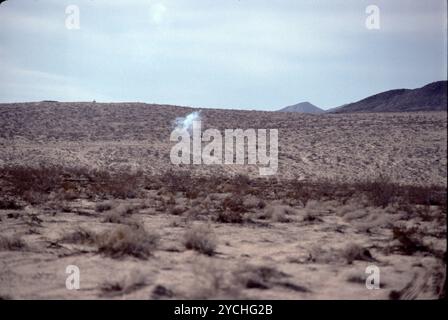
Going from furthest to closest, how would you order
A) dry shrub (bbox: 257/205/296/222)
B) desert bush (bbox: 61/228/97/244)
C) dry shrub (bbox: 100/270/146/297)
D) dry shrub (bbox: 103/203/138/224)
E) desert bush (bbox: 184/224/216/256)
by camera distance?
dry shrub (bbox: 257/205/296/222) → dry shrub (bbox: 103/203/138/224) → desert bush (bbox: 61/228/97/244) → desert bush (bbox: 184/224/216/256) → dry shrub (bbox: 100/270/146/297)

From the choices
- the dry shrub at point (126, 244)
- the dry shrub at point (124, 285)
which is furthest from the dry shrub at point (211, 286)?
the dry shrub at point (126, 244)

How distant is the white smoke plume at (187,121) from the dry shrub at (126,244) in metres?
34.4

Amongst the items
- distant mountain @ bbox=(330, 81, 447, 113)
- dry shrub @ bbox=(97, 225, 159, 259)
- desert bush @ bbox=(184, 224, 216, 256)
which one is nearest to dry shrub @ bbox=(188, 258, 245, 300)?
desert bush @ bbox=(184, 224, 216, 256)

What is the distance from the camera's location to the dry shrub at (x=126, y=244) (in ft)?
27.3

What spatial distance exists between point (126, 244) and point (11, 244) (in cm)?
266

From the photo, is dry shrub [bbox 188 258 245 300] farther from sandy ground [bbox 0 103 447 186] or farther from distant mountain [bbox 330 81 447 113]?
distant mountain [bbox 330 81 447 113]

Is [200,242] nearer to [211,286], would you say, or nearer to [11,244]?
[211,286]

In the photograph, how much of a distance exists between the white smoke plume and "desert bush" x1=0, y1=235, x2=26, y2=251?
34.2 m

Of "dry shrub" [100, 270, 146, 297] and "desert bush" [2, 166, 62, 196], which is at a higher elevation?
"desert bush" [2, 166, 62, 196]

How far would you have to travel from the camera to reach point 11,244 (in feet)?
29.5

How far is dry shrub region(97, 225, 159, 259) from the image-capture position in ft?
27.3

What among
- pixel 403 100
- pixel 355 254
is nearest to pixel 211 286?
pixel 355 254

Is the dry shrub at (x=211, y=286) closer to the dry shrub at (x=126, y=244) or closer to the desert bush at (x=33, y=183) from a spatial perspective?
the dry shrub at (x=126, y=244)
